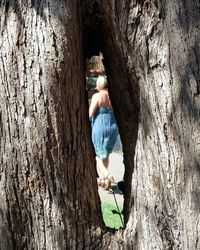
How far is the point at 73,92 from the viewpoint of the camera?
2482 millimetres

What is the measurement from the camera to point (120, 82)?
2.63m

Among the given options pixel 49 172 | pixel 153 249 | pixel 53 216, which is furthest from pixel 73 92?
pixel 153 249

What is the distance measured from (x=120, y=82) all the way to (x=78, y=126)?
0.91ft

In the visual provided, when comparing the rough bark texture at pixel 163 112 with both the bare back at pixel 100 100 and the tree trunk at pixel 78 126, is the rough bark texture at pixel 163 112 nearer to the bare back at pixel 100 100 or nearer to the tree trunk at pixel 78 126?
the tree trunk at pixel 78 126

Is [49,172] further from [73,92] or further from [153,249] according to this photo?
[153,249]

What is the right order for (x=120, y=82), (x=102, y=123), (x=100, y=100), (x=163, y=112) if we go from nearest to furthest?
(x=163, y=112) → (x=120, y=82) → (x=100, y=100) → (x=102, y=123)

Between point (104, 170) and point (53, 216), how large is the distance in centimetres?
534

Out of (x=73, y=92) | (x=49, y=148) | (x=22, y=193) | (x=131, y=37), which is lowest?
(x=22, y=193)

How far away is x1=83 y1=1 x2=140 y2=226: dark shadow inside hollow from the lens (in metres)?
2.57

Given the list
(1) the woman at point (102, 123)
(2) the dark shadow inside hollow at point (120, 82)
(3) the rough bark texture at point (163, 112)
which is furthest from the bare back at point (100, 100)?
(3) the rough bark texture at point (163, 112)

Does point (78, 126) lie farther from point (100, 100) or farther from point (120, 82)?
point (100, 100)

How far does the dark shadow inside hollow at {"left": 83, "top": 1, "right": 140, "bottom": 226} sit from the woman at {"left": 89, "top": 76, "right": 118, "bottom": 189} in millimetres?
5085

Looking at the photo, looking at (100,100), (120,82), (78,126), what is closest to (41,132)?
(78,126)

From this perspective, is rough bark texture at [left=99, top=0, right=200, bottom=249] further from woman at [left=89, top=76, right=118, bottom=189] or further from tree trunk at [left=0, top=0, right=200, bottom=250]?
woman at [left=89, top=76, right=118, bottom=189]
